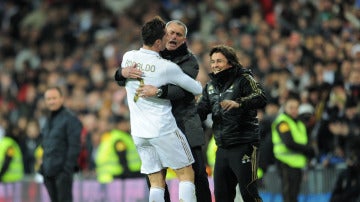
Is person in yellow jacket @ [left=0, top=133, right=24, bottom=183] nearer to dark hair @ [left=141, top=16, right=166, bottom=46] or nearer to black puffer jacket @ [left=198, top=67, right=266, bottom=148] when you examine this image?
black puffer jacket @ [left=198, top=67, right=266, bottom=148]

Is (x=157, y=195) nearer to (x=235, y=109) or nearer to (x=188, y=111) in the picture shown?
(x=188, y=111)

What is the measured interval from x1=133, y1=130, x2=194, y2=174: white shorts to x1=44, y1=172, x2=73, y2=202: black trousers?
263cm

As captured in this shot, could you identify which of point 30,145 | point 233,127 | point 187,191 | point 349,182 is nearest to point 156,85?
point 233,127

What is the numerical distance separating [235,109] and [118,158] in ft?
19.0

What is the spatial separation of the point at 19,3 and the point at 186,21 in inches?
233

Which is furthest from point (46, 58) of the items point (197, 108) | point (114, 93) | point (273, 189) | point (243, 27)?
point (197, 108)

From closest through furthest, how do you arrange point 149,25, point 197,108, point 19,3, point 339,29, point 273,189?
point 149,25
point 197,108
point 273,189
point 339,29
point 19,3

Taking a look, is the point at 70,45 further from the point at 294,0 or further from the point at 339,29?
the point at 339,29

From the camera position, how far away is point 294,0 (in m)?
18.5

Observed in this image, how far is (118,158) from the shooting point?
48.5 ft

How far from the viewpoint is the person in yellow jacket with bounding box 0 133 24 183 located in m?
14.2

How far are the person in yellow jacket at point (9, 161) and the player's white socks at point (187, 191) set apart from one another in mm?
5904

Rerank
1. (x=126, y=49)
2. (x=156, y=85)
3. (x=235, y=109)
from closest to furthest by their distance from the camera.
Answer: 1. (x=156, y=85)
2. (x=235, y=109)
3. (x=126, y=49)

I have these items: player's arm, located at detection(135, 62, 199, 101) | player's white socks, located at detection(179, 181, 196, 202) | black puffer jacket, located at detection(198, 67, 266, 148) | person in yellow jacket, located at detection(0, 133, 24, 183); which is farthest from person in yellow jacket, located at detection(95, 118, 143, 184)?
player's white socks, located at detection(179, 181, 196, 202)
